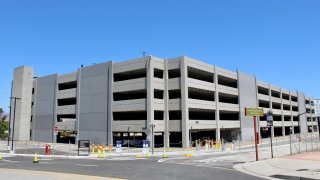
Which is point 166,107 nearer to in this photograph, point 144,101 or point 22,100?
point 144,101

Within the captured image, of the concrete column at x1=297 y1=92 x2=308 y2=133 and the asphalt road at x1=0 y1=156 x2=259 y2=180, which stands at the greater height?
the concrete column at x1=297 y1=92 x2=308 y2=133

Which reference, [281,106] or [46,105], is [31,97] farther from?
[281,106]

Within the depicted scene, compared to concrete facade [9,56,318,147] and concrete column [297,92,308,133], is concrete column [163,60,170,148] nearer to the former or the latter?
concrete facade [9,56,318,147]

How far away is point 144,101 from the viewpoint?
5444 cm

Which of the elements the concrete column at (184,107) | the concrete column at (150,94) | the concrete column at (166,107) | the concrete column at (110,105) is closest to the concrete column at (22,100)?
the concrete column at (110,105)

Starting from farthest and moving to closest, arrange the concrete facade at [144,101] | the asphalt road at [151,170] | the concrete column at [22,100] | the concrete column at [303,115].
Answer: the concrete column at [303,115], the concrete column at [22,100], the concrete facade at [144,101], the asphalt road at [151,170]

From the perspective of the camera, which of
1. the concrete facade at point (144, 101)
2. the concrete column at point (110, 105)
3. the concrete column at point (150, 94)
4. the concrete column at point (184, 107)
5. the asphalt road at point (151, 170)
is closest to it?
the asphalt road at point (151, 170)

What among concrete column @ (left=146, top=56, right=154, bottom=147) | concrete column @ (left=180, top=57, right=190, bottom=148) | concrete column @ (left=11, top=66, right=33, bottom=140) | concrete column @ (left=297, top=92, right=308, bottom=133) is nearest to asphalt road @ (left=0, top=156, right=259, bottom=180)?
concrete column @ (left=146, top=56, right=154, bottom=147)

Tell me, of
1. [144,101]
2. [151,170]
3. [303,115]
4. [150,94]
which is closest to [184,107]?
[150,94]

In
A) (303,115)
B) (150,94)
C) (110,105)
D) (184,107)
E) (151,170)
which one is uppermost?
(150,94)

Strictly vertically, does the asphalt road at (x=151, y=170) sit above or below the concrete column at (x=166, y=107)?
below

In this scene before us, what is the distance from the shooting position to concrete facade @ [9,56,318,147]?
55156mm

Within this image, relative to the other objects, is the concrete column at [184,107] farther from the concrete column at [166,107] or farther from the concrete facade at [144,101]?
the concrete column at [166,107]

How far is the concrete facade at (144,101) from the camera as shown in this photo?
55.2 m
